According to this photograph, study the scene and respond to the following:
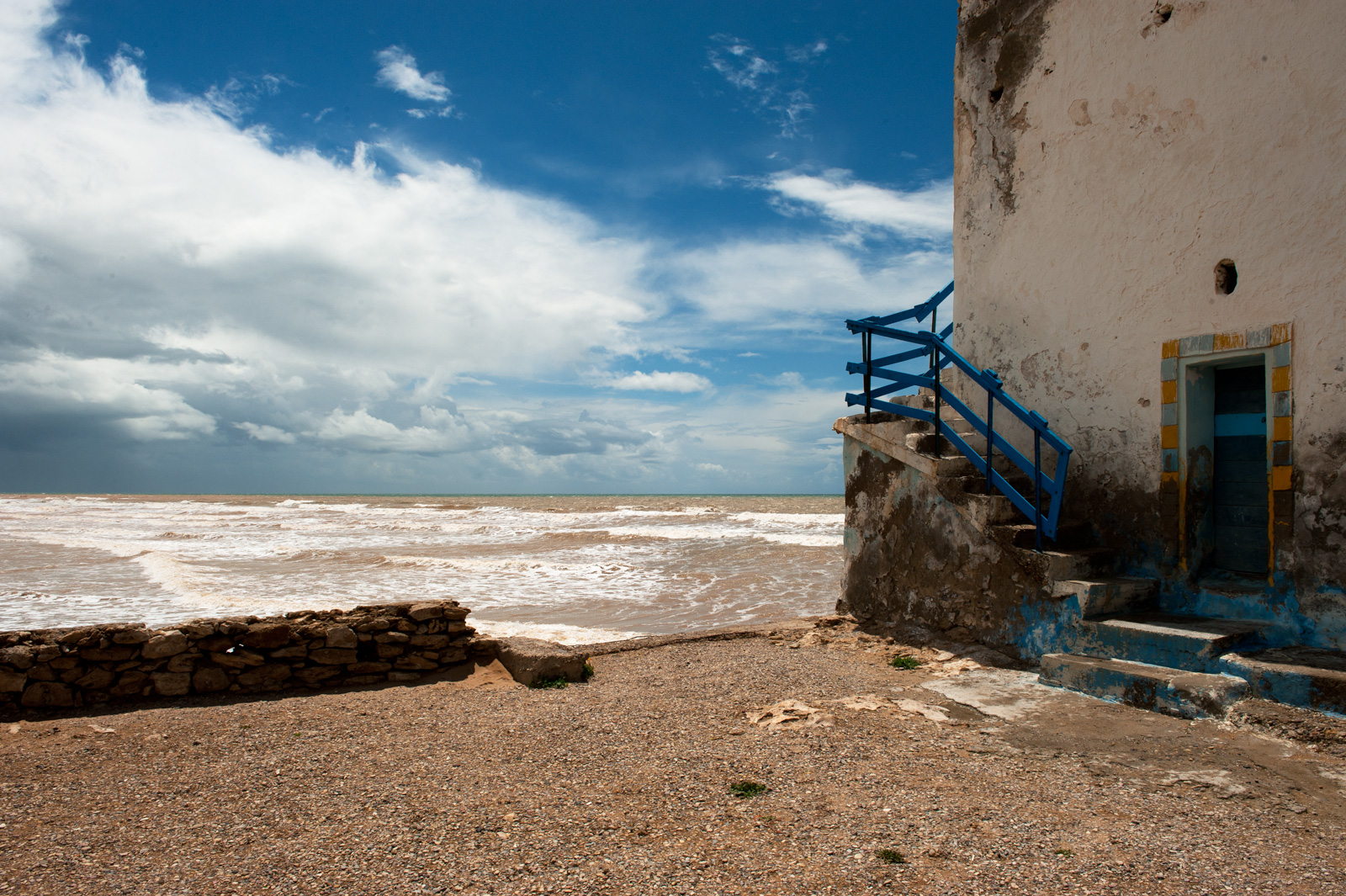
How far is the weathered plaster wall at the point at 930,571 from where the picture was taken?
5.56 m

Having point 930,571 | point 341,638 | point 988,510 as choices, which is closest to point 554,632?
point 341,638

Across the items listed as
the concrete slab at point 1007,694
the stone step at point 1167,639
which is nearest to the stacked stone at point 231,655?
the concrete slab at point 1007,694

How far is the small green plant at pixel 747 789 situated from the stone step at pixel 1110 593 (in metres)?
2.93

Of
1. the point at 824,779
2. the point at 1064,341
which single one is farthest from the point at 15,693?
the point at 1064,341

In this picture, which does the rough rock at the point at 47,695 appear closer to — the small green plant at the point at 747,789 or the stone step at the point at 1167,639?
the small green plant at the point at 747,789

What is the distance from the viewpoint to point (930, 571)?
6.44 metres

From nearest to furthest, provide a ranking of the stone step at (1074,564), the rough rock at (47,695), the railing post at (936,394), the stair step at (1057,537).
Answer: the rough rock at (47,695) < the stone step at (1074,564) < the stair step at (1057,537) < the railing post at (936,394)

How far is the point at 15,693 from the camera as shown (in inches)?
198

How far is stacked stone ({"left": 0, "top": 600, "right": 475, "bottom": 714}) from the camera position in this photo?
5.12 metres

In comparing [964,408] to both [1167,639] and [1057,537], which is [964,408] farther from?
[1167,639]

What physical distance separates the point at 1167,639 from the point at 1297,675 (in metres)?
0.69

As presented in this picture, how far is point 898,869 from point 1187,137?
546 cm

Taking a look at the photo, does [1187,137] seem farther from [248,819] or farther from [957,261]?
[248,819]

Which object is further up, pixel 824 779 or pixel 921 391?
pixel 921 391
